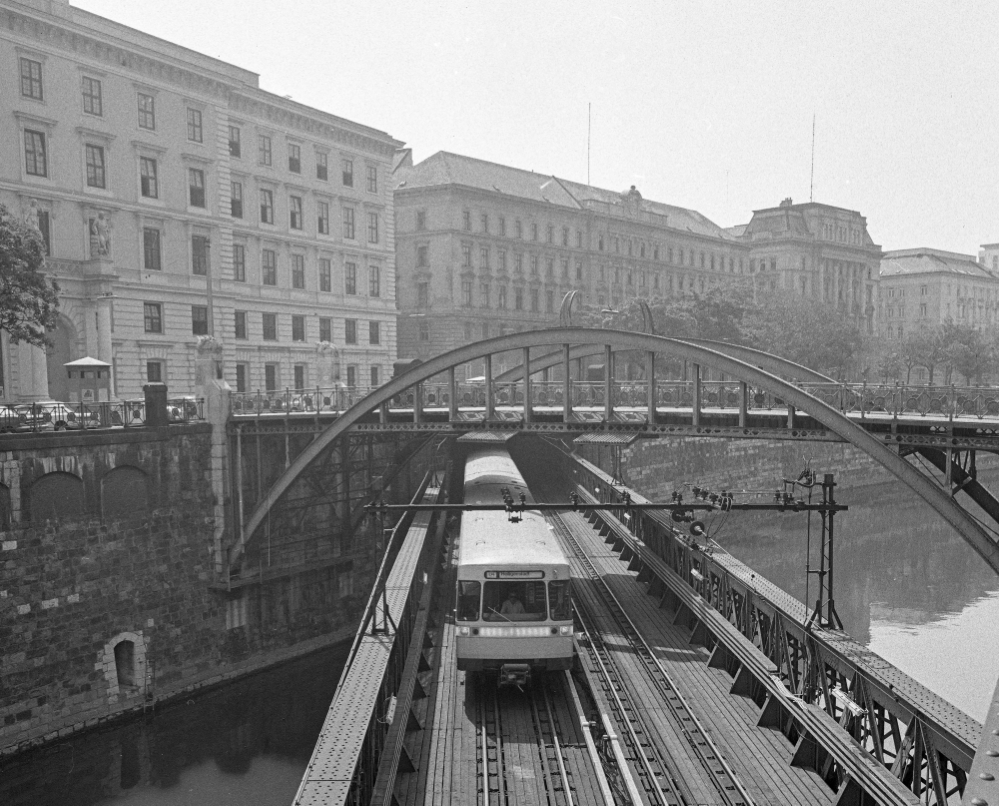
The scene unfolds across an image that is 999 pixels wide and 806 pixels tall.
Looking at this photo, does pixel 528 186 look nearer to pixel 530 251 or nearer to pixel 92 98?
pixel 530 251

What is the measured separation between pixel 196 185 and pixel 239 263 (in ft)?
16.0

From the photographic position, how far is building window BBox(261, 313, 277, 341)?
166ft

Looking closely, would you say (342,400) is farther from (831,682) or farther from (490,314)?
(490,314)

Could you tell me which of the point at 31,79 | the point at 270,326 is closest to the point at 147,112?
the point at 31,79

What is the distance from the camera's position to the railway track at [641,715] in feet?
41.6

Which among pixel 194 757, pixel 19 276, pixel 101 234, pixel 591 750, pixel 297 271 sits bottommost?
pixel 194 757

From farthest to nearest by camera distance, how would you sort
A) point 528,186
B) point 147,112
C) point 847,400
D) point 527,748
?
point 528,186 < point 147,112 < point 847,400 < point 527,748

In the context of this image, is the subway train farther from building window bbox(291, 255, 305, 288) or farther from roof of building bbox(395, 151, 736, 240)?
roof of building bbox(395, 151, 736, 240)

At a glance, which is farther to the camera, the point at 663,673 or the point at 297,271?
the point at 297,271

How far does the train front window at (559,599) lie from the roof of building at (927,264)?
131 metres

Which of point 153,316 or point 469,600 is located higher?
point 153,316

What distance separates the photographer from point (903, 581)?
43219 millimetres

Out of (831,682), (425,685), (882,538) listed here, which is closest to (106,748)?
(425,685)

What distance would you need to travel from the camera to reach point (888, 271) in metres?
136
